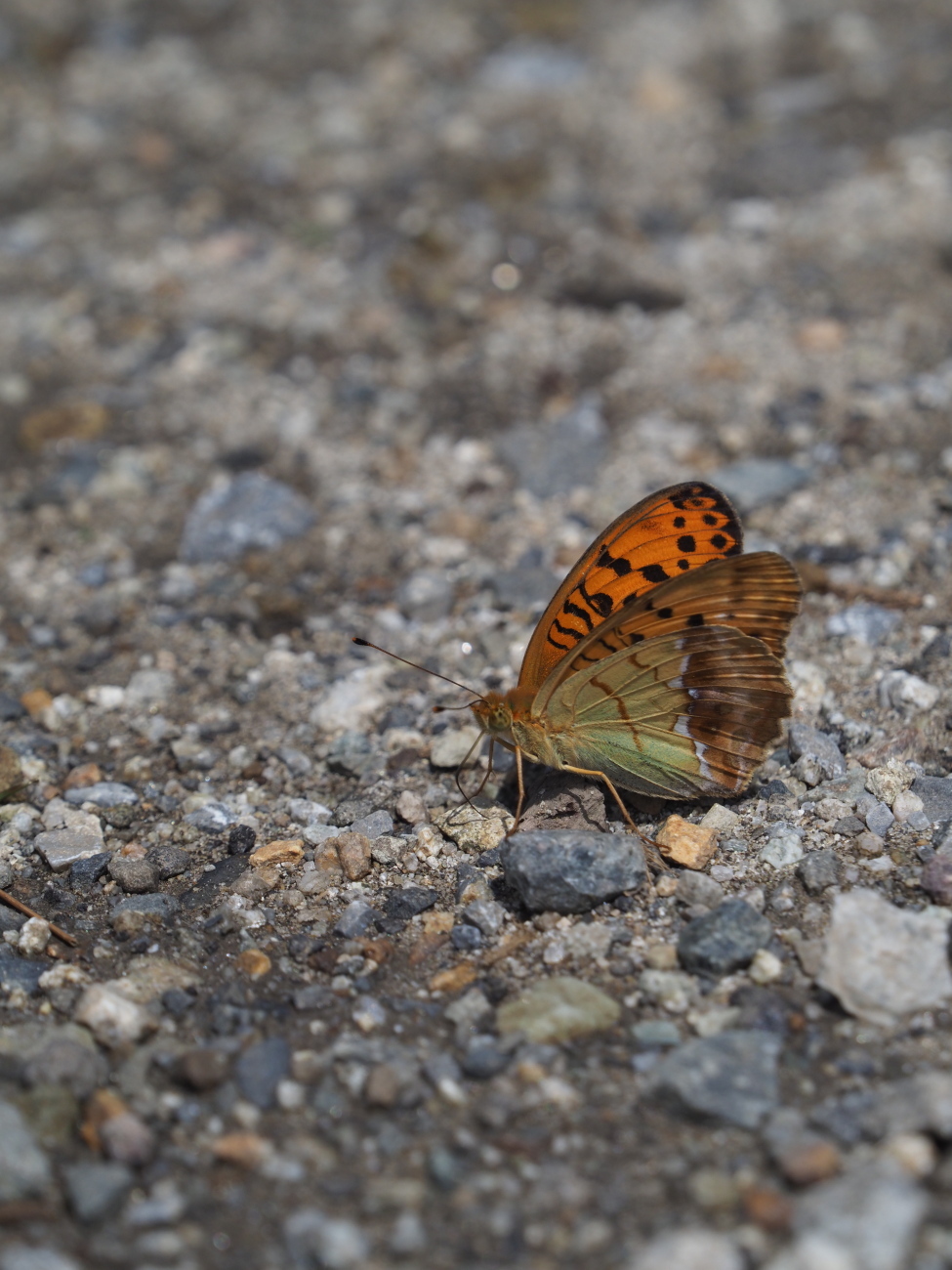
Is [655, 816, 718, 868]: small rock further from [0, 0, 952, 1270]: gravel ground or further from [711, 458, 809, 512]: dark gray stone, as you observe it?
[711, 458, 809, 512]: dark gray stone

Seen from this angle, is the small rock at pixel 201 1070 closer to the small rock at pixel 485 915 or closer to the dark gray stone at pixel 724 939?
the small rock at pixel 485 915

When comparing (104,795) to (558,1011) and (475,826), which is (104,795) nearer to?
(475,826)

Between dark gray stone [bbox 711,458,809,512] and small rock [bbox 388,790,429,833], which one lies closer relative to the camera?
small rock [bbox 388,790,429,833]

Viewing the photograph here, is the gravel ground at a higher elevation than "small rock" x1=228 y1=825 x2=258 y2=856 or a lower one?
higher

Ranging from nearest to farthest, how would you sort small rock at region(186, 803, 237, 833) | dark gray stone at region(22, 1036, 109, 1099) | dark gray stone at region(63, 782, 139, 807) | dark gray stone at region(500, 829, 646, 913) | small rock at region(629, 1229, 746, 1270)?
small rock at region(629, 1229, 746, 1270)
dark gray stone at region(22, 1036, 109, 1099)
dark gray stone at region(500, 829, 646, 913)
small rock at region(186, 803, 237, 833)
dark gray stone at region(63, 782, 139, 807)

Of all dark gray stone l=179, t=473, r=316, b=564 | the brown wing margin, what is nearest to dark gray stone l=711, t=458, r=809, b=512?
the brown wing margin

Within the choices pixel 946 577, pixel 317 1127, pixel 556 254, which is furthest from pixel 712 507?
pixel 556 254

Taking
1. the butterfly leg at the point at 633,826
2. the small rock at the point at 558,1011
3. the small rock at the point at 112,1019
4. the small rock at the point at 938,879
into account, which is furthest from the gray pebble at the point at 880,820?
the small rock at the point at 112,1019

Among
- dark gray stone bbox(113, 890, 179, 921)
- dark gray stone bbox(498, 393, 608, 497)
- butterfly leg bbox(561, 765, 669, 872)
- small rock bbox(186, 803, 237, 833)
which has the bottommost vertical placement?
dark gray stone bbox(113, 890, 179, 921)
